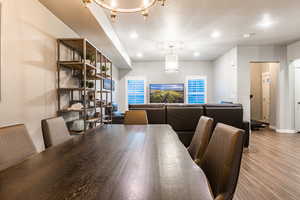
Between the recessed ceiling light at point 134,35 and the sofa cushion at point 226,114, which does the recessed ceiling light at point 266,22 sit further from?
the recessed ceiling light at point 134,35

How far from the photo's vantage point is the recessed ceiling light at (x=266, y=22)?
3.71 metres

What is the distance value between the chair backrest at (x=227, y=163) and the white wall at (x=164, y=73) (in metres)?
7.02

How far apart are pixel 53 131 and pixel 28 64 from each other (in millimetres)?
1219

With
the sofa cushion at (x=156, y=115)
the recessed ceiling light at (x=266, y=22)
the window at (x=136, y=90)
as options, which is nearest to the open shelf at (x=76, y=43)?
the sofa cushion at (x=156, y=115)

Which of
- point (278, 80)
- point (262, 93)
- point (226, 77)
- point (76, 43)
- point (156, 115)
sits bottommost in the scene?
point (156, 115)

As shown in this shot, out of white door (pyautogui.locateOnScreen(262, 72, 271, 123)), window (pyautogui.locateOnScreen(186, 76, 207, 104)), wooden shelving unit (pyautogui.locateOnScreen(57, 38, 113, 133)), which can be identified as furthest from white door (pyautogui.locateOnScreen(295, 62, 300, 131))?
wooden shelving unit (pyautogui.locateOnScreen(57, 38, 113, 133))

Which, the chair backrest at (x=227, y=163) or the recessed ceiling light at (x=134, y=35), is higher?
the recessed ceiling light at (x=134, y=35)

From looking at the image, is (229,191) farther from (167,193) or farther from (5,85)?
(5,85)

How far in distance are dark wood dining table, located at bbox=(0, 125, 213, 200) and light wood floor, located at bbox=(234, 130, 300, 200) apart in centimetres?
144

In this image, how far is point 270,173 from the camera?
2.54 metres

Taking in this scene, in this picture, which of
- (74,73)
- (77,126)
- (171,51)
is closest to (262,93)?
(171,51)

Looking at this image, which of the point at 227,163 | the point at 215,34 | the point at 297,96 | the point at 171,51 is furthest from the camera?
the point at 171,51

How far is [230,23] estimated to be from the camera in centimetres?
403

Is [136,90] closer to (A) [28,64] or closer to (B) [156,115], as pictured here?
(B) [156,115]
